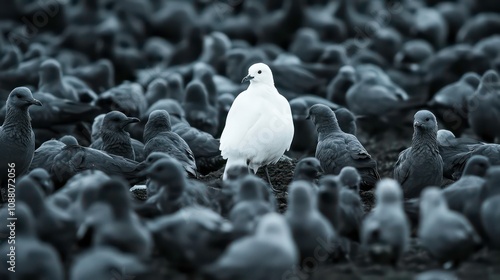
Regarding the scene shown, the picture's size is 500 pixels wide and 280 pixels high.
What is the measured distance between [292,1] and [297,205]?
1597 centimetres

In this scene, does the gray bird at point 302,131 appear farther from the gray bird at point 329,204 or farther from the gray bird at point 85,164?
the gray bird at point 329,204

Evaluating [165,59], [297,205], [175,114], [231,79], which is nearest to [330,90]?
[231,79]

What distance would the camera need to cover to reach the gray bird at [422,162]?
11.4 meters

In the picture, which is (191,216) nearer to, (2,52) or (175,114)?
(175,114)

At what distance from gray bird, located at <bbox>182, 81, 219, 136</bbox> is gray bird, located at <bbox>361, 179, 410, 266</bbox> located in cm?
672

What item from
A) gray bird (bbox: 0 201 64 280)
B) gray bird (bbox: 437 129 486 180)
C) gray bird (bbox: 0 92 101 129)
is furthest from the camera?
gray bird (bbox: 0 92 101 129)

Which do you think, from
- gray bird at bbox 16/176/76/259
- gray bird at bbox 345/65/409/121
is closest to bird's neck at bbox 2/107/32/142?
gray bird at bbox 16/176/76/259

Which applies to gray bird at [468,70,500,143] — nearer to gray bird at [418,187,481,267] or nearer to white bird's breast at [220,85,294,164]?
white bird's breast at [220,85,294,164]

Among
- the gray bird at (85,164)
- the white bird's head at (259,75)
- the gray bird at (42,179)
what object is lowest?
the gray bird at (85,164)

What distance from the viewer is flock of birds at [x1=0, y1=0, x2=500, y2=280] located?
8500 mm

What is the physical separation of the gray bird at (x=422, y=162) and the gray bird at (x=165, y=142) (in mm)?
2571

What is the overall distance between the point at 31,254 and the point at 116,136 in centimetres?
443

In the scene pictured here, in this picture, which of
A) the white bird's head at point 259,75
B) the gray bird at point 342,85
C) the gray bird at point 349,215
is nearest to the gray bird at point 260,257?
the gray bird at point 349,215

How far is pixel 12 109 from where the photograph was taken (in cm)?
1195
